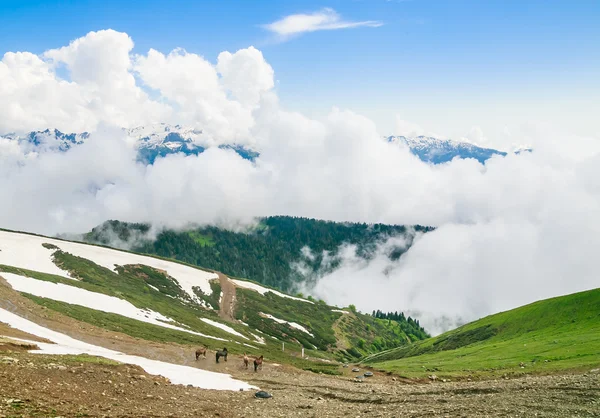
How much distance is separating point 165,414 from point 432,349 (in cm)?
10486

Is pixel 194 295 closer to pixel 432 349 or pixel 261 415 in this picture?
pixel 432 349

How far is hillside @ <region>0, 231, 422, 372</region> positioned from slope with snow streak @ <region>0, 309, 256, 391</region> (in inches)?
635

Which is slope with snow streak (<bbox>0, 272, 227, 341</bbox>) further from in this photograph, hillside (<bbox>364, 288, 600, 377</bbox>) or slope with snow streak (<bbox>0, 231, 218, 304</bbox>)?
hillside (<bbox>364, 288, 600, 377</bbox>)

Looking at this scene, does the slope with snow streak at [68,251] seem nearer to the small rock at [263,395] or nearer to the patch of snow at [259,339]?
the patch of snow at [259,339]

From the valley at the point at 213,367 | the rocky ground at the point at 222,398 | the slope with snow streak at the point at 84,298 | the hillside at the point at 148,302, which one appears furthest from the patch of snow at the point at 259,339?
the rocky ground at the point at 222,398

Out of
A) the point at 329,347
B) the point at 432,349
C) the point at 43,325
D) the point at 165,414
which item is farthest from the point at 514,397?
the point at 329,347

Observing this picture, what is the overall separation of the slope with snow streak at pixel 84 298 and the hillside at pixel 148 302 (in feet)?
0.84

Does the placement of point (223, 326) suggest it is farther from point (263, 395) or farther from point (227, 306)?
point (263, 395)

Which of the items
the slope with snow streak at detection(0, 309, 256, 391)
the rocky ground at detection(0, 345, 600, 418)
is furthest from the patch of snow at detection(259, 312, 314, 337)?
the rocky ground at detection(0, 345, 600, 418)

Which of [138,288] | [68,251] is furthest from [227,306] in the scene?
[68,251]

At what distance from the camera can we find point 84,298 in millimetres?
96250

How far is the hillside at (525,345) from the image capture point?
211 ft

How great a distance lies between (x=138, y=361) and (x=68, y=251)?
127061 mm

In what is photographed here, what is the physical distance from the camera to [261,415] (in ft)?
110
